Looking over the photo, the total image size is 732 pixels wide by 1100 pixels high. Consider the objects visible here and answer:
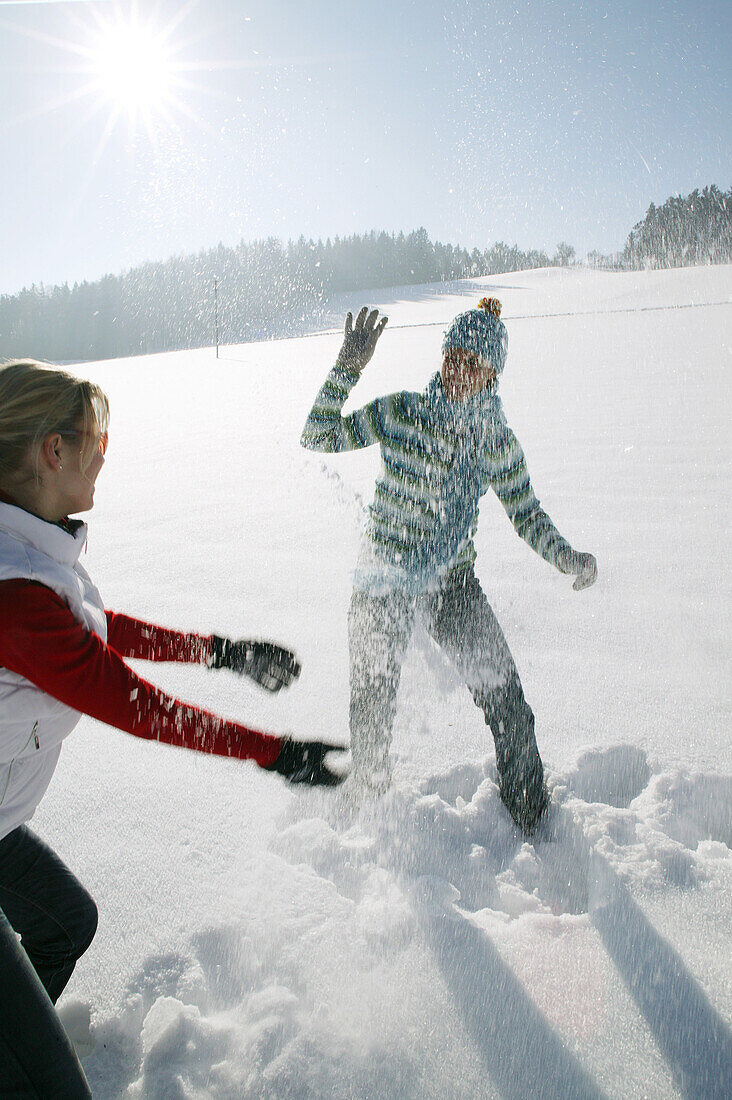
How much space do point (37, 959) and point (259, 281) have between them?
172 ft

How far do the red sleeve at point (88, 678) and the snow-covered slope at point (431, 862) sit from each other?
95 centimetres

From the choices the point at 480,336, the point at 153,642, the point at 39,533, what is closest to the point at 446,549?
the point at 480,336

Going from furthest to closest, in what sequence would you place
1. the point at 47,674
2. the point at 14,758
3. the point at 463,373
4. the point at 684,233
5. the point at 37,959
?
the point at 684,233, the point at 463,373, the point at 37,959, the point at 14,758, the point at 47,674

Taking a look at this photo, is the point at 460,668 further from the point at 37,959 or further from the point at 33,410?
the point at 33,410

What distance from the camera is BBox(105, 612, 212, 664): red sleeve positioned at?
1.46m

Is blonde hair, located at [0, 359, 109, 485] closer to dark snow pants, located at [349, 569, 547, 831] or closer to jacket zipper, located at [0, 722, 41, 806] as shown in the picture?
jacket zipper, located at [0, 722, 41, 806]

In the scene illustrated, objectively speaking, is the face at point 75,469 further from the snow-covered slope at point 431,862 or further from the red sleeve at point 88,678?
the snow-covered slope at point 431,862

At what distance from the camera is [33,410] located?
1078 mm

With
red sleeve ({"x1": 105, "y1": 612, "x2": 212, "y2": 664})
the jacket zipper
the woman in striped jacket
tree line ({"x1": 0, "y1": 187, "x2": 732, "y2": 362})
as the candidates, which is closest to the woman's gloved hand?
the woman in striped jacket

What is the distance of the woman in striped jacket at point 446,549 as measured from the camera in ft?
6.52

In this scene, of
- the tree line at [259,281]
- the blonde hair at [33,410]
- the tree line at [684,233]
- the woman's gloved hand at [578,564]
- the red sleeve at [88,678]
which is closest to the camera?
the red sleeve at [88,678]

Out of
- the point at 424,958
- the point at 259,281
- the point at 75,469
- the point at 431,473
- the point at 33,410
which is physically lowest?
the point at 424,958

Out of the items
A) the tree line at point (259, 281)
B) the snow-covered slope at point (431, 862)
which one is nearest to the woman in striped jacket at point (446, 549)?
the snow-covered slope at point (431, 862)

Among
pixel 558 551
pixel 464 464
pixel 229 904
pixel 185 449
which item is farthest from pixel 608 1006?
pixel 185 449
